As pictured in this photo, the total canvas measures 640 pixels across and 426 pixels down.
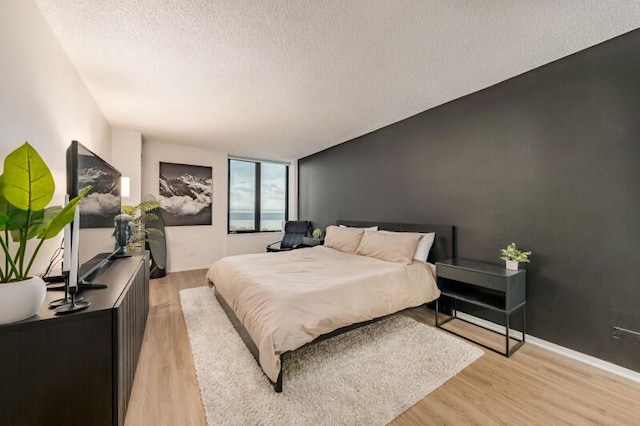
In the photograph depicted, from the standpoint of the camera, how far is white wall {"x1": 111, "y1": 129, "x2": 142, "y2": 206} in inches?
156

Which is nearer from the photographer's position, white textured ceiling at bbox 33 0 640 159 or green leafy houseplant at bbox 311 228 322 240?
white textured ceiling at bbox 33 0 640 159

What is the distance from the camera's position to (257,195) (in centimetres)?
584

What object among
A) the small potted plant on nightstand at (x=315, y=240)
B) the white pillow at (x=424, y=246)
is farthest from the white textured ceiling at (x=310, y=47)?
the small potted plant on nightstand at (x=315, y=240)

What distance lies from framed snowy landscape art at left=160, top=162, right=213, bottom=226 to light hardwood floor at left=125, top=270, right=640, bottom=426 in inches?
121

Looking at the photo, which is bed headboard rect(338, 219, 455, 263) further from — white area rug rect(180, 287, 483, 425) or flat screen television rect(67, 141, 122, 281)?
flat screen television rect(67, 141, 122, 281)

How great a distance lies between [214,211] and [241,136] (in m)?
1.84

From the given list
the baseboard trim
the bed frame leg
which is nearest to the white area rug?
the bed frame leg

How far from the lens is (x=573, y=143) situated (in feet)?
6.97

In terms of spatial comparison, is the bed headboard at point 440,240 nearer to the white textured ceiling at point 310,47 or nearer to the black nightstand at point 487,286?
the black nightstand at point 487,286

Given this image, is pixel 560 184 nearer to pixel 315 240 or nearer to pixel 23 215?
pixel 315 240

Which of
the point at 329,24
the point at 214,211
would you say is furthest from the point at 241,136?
the point at 329,24

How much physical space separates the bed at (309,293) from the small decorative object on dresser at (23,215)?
1.18m

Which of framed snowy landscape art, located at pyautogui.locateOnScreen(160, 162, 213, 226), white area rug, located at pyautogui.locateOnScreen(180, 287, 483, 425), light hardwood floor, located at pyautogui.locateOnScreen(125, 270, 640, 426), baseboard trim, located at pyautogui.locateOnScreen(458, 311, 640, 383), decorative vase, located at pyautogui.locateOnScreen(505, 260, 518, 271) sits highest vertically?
framed snowy landscape art, located at pyautogui.locateOnScreen(160, 162, 213, 226)

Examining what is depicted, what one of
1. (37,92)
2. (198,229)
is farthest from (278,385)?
(198,229)
